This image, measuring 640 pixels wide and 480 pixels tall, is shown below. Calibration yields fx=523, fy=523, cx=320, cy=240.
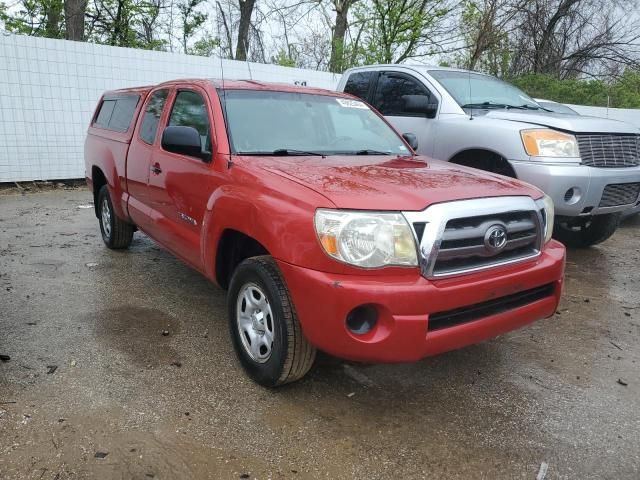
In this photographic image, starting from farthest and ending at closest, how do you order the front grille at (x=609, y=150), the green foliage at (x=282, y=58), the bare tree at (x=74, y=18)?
the green foliage at (x=282, y=58), the bare tree at (x=74, y=18), the front grille at (x=609, y=150)

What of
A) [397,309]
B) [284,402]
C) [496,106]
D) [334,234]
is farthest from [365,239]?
[496,106]

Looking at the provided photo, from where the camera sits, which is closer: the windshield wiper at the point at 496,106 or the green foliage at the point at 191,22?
the windshield wiper at the point at 496,106

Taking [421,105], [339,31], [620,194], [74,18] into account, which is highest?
[339,31]

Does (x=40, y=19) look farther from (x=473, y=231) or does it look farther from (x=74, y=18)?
(x=473, y=231)

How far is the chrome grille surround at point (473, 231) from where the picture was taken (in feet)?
8.03

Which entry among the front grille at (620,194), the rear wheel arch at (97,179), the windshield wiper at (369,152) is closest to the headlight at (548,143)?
the front grille at (620,194)

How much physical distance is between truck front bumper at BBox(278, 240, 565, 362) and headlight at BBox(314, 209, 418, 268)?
0.08m

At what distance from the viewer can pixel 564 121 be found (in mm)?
4871

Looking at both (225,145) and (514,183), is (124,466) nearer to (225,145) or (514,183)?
(225,145)

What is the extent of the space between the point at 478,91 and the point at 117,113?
3.87 m

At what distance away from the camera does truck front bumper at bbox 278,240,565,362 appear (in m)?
2.37

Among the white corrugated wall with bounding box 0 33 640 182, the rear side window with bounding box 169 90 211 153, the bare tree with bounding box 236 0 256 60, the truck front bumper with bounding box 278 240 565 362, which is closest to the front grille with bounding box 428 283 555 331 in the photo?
the truck front bumper with bounding box 278 240 565 362

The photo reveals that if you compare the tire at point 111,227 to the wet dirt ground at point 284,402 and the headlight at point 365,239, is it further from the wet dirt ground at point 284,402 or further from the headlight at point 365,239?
the headlight at point 365,239

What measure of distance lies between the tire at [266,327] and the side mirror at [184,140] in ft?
2.96
